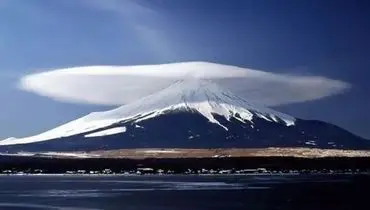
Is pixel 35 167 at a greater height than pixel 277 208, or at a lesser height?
greater

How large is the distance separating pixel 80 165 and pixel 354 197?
119 m

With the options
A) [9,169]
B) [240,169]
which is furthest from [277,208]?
[9,169]

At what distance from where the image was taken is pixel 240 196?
5547 cm

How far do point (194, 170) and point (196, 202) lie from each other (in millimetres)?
98304

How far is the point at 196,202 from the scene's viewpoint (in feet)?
161

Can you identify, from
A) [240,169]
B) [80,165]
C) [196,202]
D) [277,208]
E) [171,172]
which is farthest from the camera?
[80,165]

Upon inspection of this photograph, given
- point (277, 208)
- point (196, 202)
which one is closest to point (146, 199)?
point (196, 202)

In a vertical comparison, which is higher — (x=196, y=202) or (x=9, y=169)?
(x=9, y=169)

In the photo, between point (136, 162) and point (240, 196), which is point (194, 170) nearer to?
point (136, 162)

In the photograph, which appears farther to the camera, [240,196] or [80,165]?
[80,165]

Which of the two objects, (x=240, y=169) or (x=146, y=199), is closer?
(x=146, y=199)

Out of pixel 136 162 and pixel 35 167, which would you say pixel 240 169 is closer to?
pixel 136 162

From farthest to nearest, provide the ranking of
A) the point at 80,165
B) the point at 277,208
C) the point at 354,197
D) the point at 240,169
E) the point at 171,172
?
the point at 80,165 < the point at 240,169 < the point at 171,172 < the point at 354,197 < the point at 277,208

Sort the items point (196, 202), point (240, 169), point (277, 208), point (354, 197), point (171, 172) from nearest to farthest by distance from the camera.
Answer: point (277, 208) < point (196, 202) < point (354, 197) < point (171, 172) < point (240, 169)
